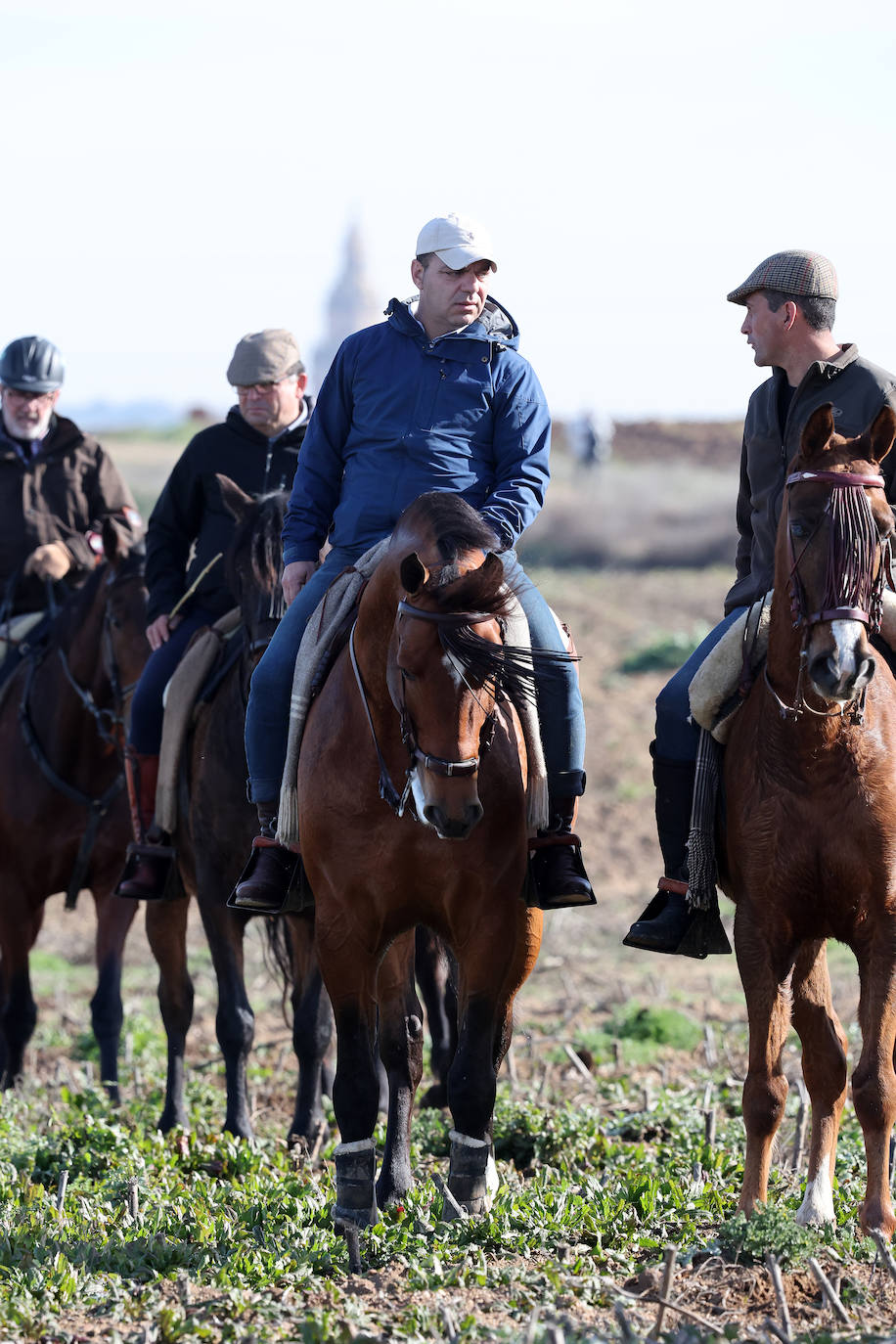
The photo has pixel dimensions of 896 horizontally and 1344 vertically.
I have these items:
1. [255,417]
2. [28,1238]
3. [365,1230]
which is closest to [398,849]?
[365,1230]

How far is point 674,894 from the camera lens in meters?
6.39

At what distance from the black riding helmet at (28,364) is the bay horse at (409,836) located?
5.09m

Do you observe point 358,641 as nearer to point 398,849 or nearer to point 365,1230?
point 398,849

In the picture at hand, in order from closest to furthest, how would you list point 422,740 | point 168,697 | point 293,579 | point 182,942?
point 422,740
point 293,579
point 168,697
point 182,942

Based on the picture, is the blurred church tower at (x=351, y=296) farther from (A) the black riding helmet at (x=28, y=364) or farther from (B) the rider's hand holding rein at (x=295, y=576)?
(B) the rider's hand holding rein at (x=295, y=576)

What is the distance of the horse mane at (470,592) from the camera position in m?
5.29

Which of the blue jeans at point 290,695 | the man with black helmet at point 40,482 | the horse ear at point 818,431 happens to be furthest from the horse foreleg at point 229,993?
the horse ear at point 818,431

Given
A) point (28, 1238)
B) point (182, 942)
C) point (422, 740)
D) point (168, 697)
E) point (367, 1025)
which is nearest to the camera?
point (422, 740)

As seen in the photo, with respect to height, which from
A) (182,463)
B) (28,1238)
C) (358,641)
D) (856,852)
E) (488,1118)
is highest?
(182,463)

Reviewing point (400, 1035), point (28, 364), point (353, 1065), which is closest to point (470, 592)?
point (353, 1065)

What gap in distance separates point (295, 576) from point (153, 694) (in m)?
2.04

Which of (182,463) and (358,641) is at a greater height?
(182,463)

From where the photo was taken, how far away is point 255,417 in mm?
8688

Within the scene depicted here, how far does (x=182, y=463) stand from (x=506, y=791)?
3.64m
